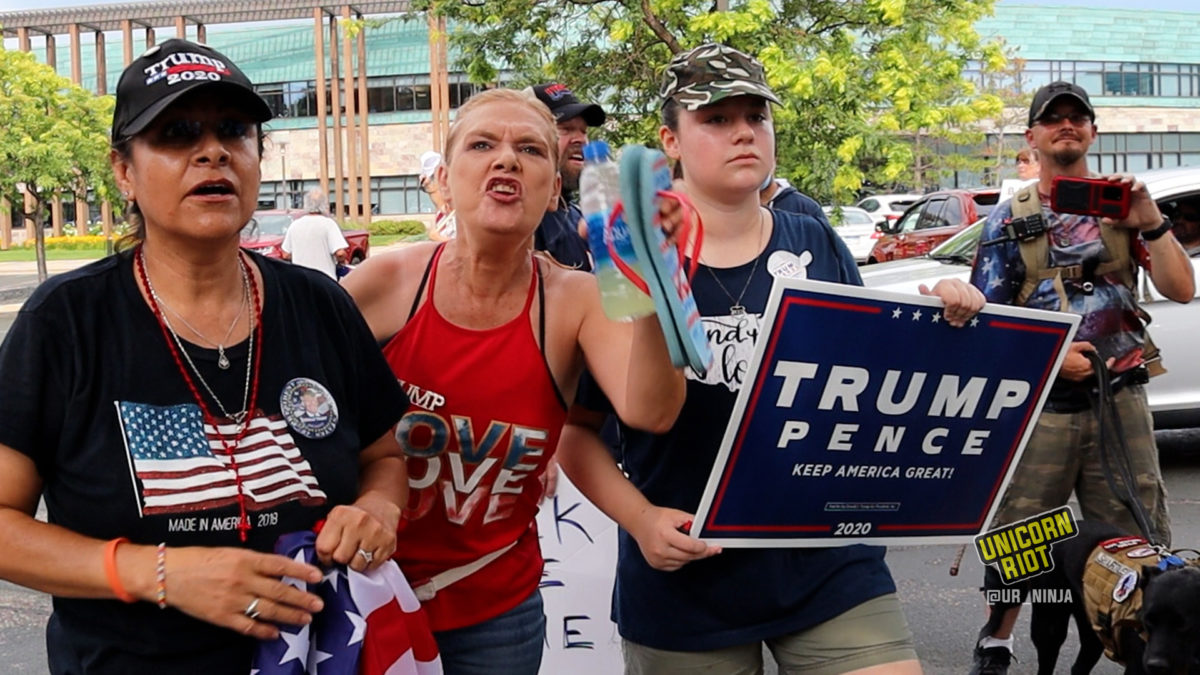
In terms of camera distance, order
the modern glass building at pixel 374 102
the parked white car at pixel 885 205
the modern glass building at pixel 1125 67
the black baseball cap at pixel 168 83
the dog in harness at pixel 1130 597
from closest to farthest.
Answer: the black baseball cap at pixel 168 83 → the dog in harness at pixel 1130 597 → the parked white car at pixel 885 205 → the modern glass building at pixel 374 102 → the modern glass building at pixel 1125 67

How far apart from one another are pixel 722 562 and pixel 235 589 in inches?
48.8

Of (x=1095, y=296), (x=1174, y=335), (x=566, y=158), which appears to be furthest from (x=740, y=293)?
(x=1174, y=335)

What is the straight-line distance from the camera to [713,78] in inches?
115

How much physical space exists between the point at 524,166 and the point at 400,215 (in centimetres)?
5398

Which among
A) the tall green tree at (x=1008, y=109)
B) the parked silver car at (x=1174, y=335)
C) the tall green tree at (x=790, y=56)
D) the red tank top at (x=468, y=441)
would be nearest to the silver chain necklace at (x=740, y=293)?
the red tank top at (x=468, y=441)

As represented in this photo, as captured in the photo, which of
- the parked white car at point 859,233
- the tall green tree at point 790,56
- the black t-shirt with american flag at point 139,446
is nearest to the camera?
the black t-shirt with american flag at point 139,446

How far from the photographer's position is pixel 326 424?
7.41 ft

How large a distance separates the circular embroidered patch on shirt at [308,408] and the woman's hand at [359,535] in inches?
6.0

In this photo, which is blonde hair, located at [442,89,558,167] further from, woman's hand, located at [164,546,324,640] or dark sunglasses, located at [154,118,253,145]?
woman's hand, located at [164,546,324,640]

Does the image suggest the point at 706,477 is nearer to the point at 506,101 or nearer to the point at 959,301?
the point at 959,301

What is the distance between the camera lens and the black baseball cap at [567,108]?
203 inches

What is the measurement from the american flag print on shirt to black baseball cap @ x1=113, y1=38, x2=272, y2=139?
503mm

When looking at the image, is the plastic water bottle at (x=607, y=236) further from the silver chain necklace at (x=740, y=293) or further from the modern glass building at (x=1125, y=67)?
the modern glass building at (x=1125, y=67)

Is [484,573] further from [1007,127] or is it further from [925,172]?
[1007,127]
